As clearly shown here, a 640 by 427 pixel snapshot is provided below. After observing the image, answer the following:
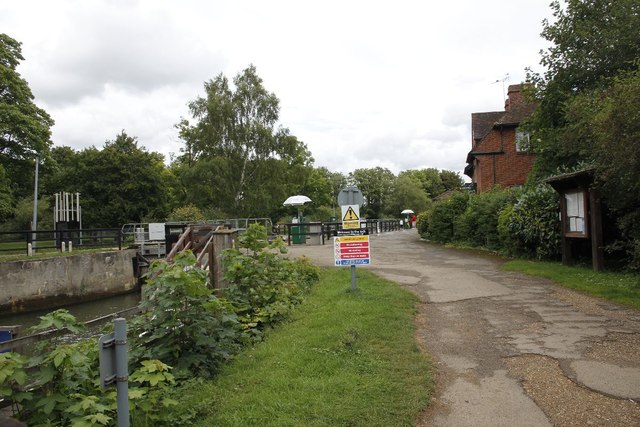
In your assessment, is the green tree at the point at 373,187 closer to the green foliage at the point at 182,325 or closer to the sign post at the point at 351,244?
the sign post at the point at 351,244

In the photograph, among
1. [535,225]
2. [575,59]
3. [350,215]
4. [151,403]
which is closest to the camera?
[151,403]

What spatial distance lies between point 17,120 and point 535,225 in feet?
99.4

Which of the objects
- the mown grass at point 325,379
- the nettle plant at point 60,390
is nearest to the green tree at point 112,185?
the mown grass at point 325,379

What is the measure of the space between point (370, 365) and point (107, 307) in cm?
1669

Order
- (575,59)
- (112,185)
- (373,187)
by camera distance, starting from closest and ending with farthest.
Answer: (575,59) → (112,185) → (373,187)

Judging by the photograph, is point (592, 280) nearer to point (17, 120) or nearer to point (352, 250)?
point (352, 250)

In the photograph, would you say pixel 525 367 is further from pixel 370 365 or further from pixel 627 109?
pixel 627 109

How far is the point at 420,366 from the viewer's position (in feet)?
17.8

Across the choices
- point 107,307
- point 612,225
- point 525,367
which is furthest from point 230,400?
point 107,307

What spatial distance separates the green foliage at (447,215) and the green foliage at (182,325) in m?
19.3

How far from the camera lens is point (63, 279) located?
20094 millimetres

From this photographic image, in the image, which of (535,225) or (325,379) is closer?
(325,379)

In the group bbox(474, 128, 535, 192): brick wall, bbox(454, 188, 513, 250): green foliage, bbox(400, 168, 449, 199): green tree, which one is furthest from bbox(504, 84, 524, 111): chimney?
bbox(400, 168, 449, 199): green tree

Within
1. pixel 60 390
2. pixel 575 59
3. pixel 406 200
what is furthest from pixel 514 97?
pixel 406 200
